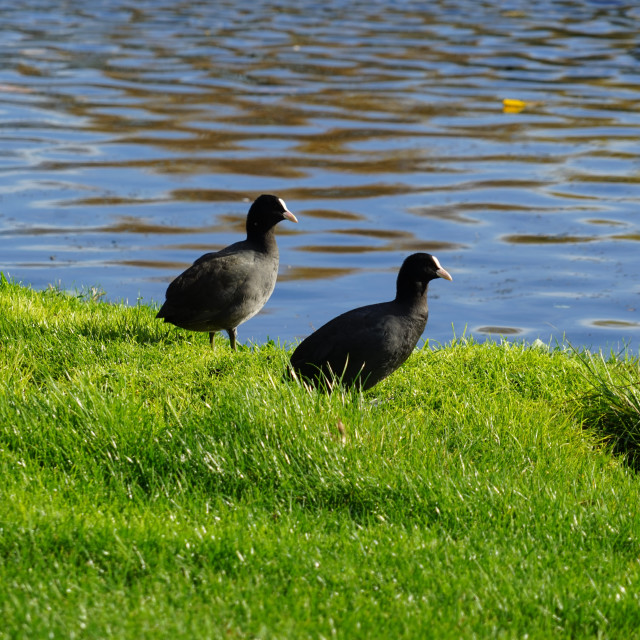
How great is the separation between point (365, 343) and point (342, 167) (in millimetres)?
9445

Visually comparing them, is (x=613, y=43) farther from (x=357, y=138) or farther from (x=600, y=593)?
(x=600, y=593)

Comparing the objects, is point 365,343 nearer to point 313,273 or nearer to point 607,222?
point 313,273

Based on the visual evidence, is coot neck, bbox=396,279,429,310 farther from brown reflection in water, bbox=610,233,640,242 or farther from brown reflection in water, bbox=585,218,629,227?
brown reflection in water, bbox=585,218,629,227

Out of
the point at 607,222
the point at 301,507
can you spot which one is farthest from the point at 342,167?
the point at 301,507

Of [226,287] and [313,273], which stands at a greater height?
[226,287]

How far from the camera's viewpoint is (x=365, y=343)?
6.67 meters

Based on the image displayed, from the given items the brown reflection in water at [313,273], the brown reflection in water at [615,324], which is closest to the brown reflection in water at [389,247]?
the brown reflection in water at [313,273]

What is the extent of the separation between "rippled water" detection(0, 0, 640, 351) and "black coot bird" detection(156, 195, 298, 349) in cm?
129

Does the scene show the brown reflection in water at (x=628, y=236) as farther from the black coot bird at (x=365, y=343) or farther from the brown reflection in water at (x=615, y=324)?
the black coot bird at (x=365, y=343)

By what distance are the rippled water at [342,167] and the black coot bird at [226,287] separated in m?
1.29

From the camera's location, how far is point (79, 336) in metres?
7.88

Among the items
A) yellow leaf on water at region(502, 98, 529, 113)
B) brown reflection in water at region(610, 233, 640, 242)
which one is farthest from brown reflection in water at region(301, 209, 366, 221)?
yellow leaf on water at region(502, 98, 529, 113)

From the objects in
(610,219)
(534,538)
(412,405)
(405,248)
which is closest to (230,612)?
(534,538)

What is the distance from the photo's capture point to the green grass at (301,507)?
172 inches
